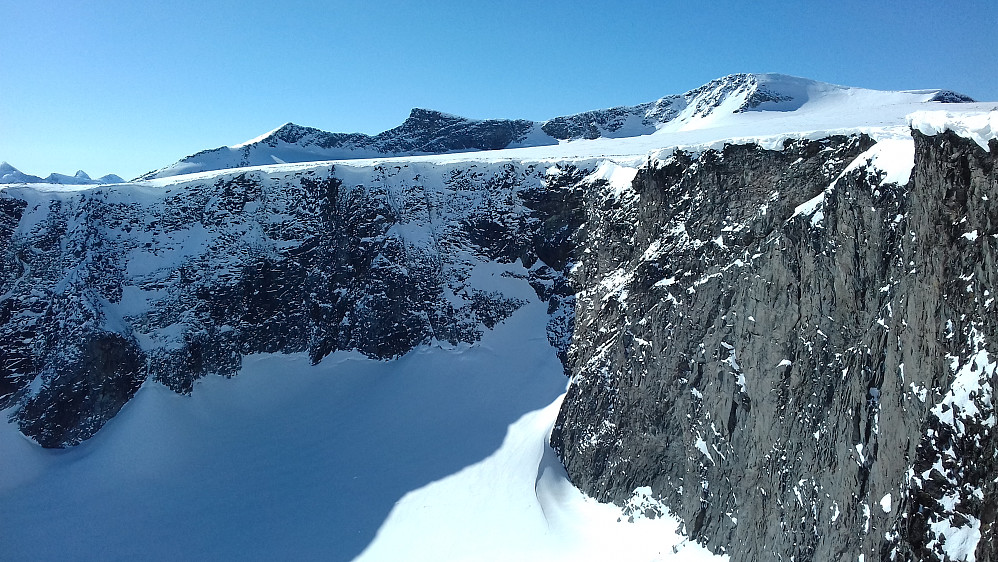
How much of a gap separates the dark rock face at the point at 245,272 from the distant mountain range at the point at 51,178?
32.5 metres

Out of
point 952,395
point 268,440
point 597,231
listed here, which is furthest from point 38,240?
point 952,395

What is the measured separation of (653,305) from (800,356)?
25.2ft

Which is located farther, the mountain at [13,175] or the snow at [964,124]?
the mountain at [13,175]

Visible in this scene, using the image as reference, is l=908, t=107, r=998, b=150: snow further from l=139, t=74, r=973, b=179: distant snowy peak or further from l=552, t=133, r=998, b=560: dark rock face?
l=139, t=74, r=973, b=179: distant snowy peak

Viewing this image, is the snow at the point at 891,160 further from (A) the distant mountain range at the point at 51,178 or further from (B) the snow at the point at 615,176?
(A) the distant mountain range at the point at 51,178

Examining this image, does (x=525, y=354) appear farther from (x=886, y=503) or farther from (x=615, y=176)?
(x=886, y=503)

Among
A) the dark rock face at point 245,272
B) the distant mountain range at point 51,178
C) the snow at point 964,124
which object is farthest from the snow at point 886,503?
the distant mountain range at point 51,178

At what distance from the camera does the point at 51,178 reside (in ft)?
223

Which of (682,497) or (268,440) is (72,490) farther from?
(682,497)

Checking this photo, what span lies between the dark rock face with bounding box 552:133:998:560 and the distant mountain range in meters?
66.3

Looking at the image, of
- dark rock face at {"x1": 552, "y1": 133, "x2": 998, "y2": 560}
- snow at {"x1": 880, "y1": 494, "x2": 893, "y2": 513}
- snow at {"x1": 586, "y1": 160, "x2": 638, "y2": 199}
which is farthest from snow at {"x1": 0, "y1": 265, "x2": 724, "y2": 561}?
snow at {"x1": 586, "y1": 160, "x2": 638, "y2": 199}

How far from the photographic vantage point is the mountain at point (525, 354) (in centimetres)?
1234

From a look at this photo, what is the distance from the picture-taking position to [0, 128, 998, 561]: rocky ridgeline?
450 inches

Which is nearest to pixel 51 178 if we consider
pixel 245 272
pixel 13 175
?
pixel 13 175
